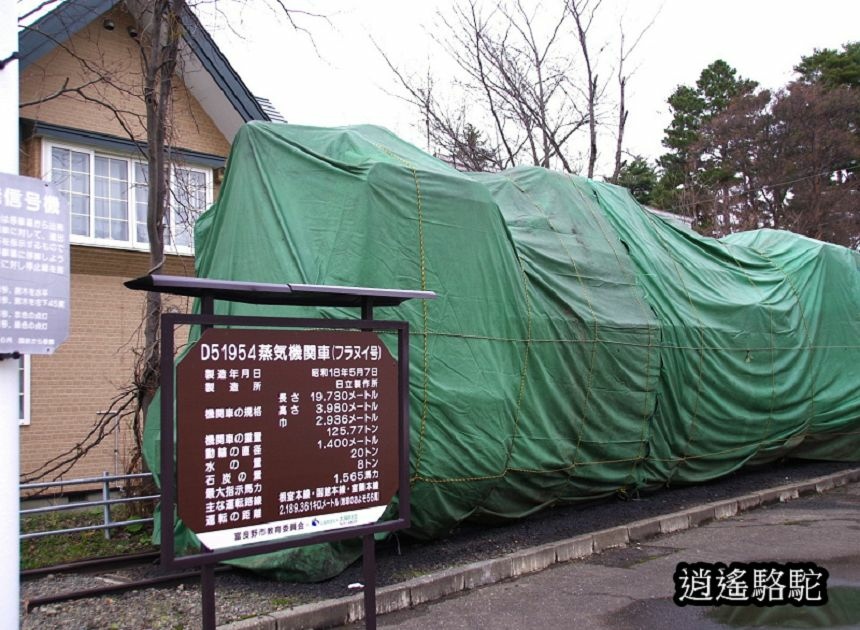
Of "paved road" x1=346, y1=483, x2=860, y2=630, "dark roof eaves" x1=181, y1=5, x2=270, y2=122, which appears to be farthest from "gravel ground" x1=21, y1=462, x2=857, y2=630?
"dark roof eaves" x1=181, y1=5, x2=270, y2=122

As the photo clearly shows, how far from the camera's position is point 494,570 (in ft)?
22.7

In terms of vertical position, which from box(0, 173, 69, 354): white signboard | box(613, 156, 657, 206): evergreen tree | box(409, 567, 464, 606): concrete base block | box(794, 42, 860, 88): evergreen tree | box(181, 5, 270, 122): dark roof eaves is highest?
box(794, 42, 860, 88): evergreen tree

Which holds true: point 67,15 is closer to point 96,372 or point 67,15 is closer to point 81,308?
point 81,308

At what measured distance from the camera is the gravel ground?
5570mm

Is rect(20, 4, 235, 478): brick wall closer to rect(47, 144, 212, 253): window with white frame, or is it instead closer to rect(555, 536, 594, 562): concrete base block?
A: rect(47, 144, 212, 253): window with white frame

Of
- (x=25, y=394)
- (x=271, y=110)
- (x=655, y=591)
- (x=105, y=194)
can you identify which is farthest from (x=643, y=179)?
(x=655, y=591)

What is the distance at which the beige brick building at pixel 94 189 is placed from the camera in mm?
12031

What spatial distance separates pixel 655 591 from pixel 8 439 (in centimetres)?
518

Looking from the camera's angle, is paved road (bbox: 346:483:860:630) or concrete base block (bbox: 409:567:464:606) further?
concrete base block (bbox: 409:567:464:606)

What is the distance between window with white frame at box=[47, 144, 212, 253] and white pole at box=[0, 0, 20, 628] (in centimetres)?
839

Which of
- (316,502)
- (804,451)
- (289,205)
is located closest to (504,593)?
(316,502)

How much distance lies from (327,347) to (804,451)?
35.6 feet

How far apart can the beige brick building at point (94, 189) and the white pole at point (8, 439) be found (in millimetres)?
7820

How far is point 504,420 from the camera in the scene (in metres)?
7.52
